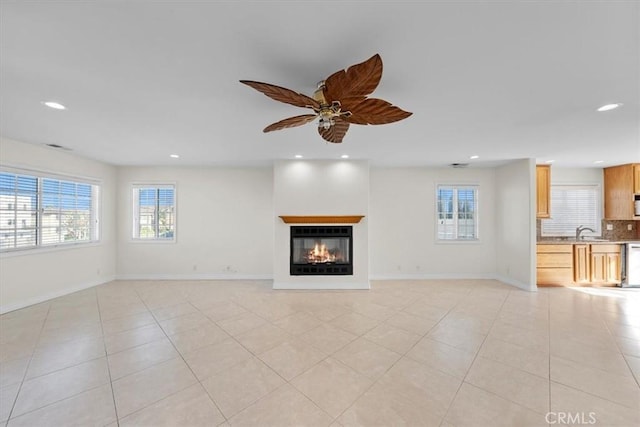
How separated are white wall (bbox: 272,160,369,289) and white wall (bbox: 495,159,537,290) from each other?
9.92 feet

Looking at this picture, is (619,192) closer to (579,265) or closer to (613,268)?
(613,268)

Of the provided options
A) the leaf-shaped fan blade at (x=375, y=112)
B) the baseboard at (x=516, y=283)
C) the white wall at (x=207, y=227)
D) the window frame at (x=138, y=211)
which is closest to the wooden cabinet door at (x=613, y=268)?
the baseboard at (x=516, y=283)

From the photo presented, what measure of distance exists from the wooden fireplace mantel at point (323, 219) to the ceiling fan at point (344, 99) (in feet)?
8.55

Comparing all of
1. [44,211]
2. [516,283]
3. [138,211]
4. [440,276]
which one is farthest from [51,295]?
[516,283]

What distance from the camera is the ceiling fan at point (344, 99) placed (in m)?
1.45

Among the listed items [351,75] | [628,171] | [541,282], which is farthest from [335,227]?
[628,171]

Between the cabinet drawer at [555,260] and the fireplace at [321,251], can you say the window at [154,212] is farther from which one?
the cabinet drawer at [555,260]

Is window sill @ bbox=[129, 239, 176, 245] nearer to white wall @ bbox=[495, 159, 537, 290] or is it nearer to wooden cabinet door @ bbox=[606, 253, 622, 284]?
white wall @ bbox=[495, 159, 537, 290]

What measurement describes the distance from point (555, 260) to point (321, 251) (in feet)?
15.1

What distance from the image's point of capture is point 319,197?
4.81 metres

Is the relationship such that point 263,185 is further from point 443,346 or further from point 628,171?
point 628,171

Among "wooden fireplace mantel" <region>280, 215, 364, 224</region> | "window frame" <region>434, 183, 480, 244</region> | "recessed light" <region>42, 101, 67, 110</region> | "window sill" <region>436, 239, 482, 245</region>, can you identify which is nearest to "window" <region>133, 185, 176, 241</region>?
"wooden fireplace mantel" <region>280, 215, 364, 224</region>

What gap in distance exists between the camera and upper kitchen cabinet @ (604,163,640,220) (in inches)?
195
